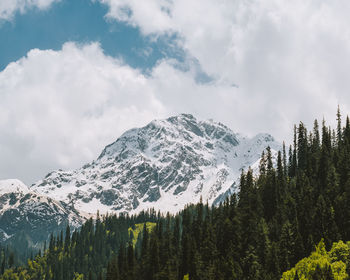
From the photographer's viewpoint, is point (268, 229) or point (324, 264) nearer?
point (324, 264)

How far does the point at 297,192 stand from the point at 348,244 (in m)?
39.0

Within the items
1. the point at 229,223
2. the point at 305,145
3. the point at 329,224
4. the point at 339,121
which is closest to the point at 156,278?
the point at 229,223

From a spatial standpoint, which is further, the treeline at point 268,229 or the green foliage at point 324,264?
the treeline at point 268,229

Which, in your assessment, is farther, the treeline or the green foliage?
the treeline

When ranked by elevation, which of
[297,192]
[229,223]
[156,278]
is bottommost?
[156,278]

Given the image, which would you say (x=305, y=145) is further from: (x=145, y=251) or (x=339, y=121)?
(x=145, y=251)

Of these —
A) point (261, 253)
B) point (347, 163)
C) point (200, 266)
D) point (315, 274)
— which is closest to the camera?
point (315, 274)

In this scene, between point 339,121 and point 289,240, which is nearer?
point 289,240

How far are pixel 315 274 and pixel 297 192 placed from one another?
49902mm

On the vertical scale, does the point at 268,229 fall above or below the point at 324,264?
above

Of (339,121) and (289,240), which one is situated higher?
(339,121)

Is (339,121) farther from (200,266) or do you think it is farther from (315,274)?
(315,274)

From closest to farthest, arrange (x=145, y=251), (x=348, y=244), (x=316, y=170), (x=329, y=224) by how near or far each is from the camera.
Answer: (x=348, y=244) → (x=329, y=224) → (x=316, y=170) → (x=145, y=251)

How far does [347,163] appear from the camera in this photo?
134625 millimetres
